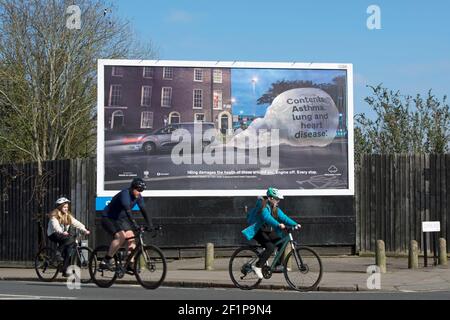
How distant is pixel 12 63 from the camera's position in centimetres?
3011

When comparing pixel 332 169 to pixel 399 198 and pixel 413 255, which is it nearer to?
pixel 399 198

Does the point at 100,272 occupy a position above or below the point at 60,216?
below

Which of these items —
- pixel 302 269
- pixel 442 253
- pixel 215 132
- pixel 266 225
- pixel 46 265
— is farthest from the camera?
pixel 215 132

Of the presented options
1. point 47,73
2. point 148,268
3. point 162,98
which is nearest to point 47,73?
point 47,73

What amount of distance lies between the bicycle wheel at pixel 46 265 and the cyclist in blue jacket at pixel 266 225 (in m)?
5.04

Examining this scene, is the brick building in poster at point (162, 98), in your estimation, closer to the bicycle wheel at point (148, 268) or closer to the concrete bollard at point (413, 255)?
the concrete bollard at point (413, 255)

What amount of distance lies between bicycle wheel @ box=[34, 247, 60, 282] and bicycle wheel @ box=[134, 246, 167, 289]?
12.3ft

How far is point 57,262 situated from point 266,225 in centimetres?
507

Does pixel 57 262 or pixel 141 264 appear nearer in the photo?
pixel 141 264

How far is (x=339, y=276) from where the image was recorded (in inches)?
680

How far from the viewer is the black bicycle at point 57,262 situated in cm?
1662

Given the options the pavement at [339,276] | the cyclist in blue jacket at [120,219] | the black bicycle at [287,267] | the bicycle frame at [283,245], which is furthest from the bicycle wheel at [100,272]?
the bicycle frame at [283,245]

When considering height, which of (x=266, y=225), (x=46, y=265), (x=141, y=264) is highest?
(x=266, y=225)
